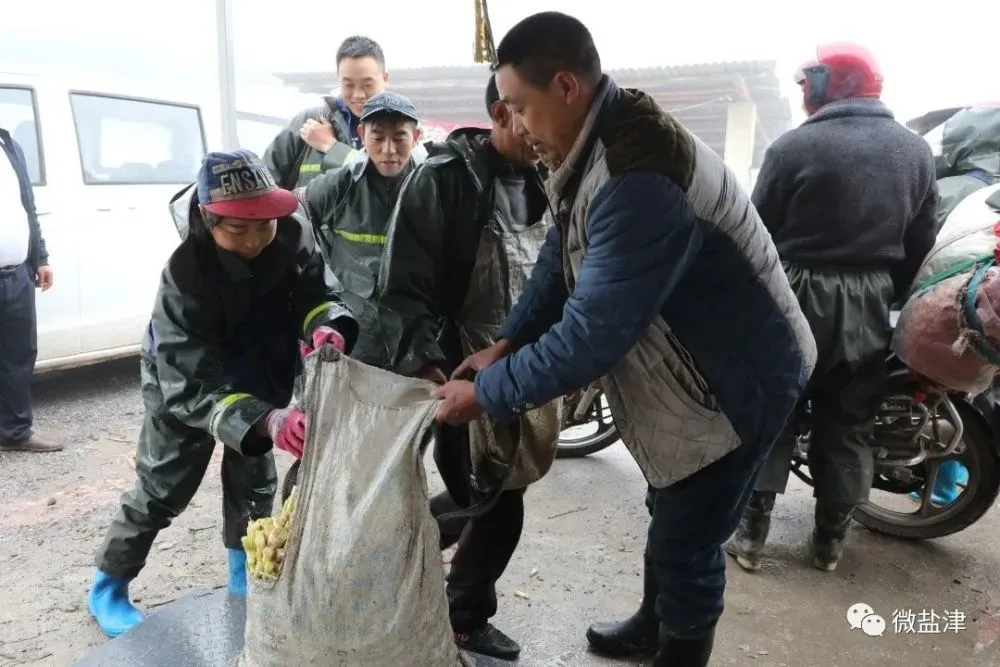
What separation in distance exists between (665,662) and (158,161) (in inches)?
178

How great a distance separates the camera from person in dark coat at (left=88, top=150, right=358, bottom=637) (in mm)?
1787

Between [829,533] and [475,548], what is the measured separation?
1537mm

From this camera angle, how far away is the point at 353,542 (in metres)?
1.43

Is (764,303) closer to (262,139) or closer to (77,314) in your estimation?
(77,314)

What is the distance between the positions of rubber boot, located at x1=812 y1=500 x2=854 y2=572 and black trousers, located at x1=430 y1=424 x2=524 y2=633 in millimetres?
1371

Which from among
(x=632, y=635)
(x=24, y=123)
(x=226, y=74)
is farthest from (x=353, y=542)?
(x=226, y=74)

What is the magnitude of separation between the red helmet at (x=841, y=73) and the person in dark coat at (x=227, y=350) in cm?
189

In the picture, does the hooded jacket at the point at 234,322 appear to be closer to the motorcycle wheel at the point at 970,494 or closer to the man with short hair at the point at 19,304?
the man with short hair at the point at 19,304

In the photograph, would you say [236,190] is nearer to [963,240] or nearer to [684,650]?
[684,650]

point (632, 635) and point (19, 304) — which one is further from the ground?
point (19, 304)

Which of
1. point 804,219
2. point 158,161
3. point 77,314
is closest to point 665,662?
point 804,219

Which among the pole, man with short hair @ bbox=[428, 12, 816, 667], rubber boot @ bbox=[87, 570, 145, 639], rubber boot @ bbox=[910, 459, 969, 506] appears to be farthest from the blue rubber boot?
the pole

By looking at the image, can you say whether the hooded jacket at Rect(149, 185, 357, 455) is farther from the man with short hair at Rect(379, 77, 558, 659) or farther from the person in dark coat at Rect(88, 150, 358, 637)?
the man with short hair at Rect(379, 77, 558, 659)

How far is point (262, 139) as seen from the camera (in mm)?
5602
